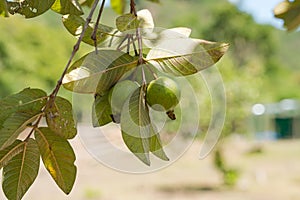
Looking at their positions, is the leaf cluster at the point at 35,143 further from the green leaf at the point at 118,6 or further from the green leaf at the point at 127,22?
the green leaf at the point at 118,6

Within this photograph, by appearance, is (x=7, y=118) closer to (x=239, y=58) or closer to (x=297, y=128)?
(x=297, y=128)

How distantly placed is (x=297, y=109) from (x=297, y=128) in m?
0.76

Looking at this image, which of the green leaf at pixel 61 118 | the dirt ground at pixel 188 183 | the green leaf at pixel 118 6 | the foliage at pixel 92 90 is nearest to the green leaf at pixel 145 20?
the foliage at pixel 92 90

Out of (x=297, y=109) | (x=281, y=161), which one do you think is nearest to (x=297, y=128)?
(x=297, y=109)

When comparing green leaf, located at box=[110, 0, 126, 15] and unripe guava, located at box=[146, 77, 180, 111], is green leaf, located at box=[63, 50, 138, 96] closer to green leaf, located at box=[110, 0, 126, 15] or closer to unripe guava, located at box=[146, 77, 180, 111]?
unripe guava, located at box=[146, 77, 180, 111]

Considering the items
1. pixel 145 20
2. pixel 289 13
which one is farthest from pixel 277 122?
pixel 145 20

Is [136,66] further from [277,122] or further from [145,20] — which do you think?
[277,122]

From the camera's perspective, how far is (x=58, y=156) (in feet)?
1.84

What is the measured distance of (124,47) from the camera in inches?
21.3

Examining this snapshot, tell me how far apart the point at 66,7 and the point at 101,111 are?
126 millimetres

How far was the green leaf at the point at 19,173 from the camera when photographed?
1.77ft

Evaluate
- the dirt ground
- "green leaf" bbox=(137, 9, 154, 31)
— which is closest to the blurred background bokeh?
the dirt ground

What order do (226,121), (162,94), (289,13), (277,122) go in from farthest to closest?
(277,122)
(226,121)
(289,13)
(162,94)

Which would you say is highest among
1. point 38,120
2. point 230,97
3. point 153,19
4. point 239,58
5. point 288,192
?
point 239,58
